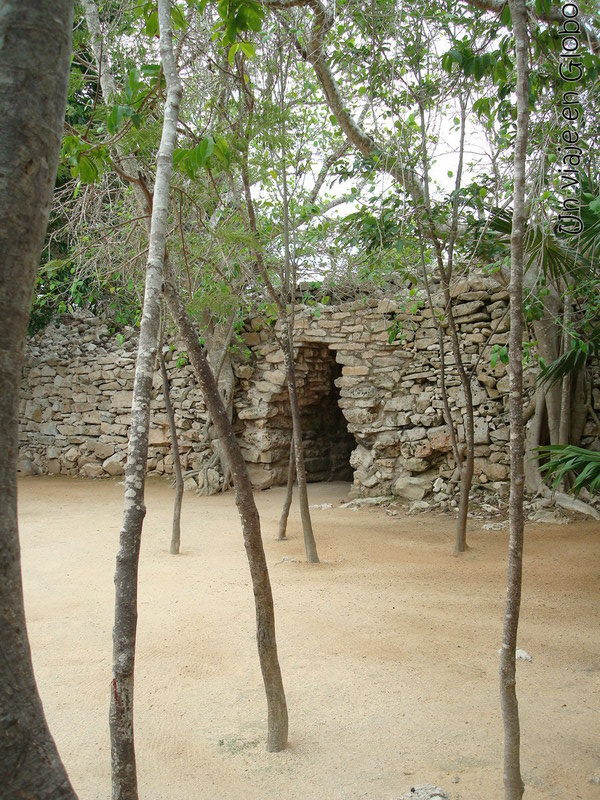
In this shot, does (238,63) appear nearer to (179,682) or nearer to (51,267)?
(51,267)

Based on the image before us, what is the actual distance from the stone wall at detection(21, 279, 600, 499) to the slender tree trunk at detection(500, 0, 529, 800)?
14.8 feet

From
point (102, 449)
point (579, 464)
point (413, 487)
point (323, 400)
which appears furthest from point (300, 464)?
point (102, 449)

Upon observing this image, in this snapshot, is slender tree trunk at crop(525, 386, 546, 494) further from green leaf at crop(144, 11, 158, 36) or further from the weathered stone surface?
green leaf at crop(144, 11, 158, 36)

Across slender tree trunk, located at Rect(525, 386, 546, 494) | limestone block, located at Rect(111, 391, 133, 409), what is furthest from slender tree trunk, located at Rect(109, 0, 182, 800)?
limestone block, located at Rect(111, 391, 133, 409)

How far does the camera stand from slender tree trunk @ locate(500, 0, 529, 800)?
1937 mm

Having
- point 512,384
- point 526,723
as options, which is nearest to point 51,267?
point 512,384

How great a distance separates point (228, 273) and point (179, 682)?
3985 mm

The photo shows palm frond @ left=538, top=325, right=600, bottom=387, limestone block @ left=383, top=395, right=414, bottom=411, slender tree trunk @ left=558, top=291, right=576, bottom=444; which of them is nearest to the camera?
palm frond @ left=538, top=325, right=600, bottom=387

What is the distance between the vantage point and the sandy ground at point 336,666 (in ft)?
7.66

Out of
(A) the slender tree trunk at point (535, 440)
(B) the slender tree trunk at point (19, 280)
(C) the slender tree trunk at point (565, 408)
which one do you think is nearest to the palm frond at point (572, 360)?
(C) the slender tree trunk at point (565, 408)

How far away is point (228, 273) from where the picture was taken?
6051 mm

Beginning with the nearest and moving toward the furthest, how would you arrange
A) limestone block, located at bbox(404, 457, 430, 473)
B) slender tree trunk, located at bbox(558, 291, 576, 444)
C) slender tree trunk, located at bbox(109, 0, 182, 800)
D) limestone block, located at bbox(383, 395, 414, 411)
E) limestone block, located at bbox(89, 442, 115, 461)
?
slender tree trunk, located at bbox(109, 0, 182, 800), slender tree trunk, located at bbox(558, 291, 576, 444), limestone block, located at bbox(404, 457, 430, 473), limestone block, located at bbox(383, 395, 414, 411), limestone block, located at bbox(89, 442, 115, 461)

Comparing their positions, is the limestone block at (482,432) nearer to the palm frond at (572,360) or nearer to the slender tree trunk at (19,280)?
the palm frond at (572,360)

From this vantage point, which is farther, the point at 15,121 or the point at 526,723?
the point at 526,723
